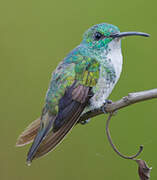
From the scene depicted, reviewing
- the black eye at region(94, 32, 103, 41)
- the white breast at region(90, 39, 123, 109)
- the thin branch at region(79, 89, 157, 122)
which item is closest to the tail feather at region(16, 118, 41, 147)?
the white breast at region(90, 39, 123, 109)

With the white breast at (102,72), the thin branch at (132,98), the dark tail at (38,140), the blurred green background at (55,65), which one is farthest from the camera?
the blurred green background at (55,65)

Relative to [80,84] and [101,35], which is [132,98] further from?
[101,35]

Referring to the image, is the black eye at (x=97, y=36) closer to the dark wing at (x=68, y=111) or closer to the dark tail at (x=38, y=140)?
the dark wing at (x=68, y=111)

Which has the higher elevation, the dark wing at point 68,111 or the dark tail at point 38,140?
the dark wing at point 68,111

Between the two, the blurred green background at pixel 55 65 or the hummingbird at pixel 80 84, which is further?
the blurred green background at pixel 55 65

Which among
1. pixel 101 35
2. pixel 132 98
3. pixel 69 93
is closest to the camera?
pixel 132 98

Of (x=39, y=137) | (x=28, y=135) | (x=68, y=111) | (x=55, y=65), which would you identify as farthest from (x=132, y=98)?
(x=55, y=65)

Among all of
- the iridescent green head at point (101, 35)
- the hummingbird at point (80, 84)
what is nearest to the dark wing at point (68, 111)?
the hummingbird at point (80, 84)

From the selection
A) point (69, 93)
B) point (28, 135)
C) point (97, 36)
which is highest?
point (97, 36)

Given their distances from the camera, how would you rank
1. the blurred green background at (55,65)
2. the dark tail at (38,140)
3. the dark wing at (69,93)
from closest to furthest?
the dark tail at (38,140), the dark wing at (69,93), the blurred green background at (55,65)
